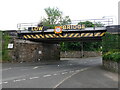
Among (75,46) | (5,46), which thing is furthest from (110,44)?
(75,46)

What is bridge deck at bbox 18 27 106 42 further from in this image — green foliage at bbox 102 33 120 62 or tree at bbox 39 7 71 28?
tree at bbox 39 7 71 28

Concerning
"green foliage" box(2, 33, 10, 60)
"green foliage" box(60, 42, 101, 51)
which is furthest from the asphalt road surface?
"green foliage" box(60, 42, 101, 51)

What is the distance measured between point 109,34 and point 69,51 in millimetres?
37689

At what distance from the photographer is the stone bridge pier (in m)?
28.1

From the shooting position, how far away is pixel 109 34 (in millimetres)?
22078

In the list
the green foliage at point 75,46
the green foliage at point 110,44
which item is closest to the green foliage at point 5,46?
the green foliage at point 110,44

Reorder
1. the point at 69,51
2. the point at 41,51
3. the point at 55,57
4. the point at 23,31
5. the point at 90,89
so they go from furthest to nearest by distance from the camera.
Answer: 1. the point at 69,51
2. the point at 55,57
3. the point at 41,51
4. the point at 23,31
5. the point at 90,89

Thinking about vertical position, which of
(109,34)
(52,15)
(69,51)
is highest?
(52,15)

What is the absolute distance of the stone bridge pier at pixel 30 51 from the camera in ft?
92.3

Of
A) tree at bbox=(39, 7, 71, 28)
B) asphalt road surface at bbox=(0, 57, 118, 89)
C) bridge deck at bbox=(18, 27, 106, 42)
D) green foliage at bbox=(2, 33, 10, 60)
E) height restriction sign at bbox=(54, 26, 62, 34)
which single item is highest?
tree at bbox=(39, 7, 71, 28)

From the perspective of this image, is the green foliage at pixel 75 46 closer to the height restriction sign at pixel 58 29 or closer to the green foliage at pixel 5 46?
the green foliage at pixel 5 46

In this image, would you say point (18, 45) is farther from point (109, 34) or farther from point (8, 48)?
point (109, 34)

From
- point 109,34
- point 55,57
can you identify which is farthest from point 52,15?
point 109,34

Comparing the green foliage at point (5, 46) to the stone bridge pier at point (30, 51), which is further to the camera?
the stone bridge pier at point (30, 51)
